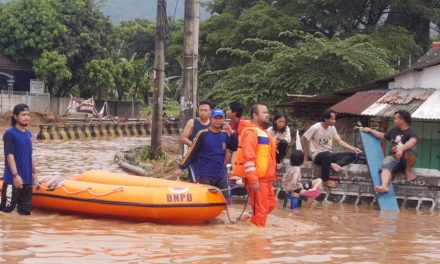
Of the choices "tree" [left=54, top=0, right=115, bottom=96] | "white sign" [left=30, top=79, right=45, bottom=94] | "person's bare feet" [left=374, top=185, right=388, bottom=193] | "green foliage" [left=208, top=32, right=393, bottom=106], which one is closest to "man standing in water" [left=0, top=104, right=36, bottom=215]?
"person's bare feet" [left=374, top=185, right=388, bottom=193]

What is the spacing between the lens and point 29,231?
28.0 feet

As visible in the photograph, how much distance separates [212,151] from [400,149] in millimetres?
3864

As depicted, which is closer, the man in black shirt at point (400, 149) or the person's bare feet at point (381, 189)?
the man in black shirt at point (400, 149)

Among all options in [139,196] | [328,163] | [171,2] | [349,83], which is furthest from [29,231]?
[171,2]

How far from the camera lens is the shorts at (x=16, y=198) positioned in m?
9.43

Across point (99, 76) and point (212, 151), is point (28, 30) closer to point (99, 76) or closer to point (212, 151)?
point (99, 76)

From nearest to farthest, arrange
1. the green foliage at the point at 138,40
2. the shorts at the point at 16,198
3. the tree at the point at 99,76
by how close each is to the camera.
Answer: the shorts at the point at 16,198
the tree at the point at 99,76
the green foliage at the point at 138,40

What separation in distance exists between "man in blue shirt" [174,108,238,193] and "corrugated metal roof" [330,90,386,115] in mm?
5530

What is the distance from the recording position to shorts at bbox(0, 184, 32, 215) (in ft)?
30.9

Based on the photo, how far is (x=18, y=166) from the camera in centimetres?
938

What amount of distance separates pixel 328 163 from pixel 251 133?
3982 mm

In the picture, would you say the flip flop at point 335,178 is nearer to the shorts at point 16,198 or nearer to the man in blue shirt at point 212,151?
the man in blue shirt at point 212,151

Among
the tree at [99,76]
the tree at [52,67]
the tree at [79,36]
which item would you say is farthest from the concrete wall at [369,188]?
the tree at [79,36]

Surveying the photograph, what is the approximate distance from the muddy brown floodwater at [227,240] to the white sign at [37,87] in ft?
115
